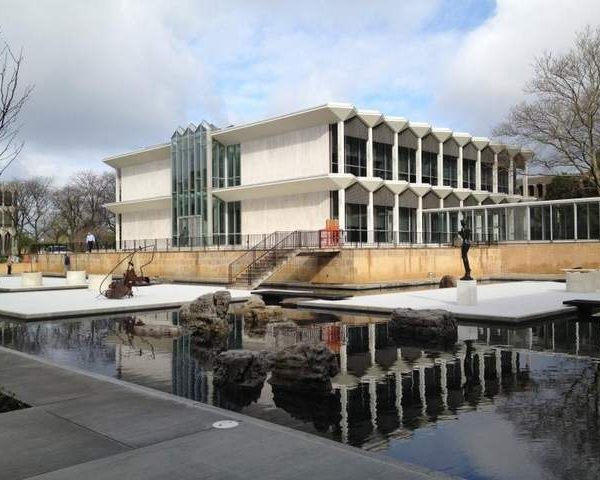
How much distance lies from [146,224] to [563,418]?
182 ft

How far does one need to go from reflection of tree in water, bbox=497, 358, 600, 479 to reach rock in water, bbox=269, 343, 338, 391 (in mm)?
2843

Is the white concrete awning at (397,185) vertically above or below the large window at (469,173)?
below

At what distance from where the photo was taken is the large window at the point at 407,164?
49875 millimetres

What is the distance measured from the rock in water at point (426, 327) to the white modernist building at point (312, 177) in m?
27.2

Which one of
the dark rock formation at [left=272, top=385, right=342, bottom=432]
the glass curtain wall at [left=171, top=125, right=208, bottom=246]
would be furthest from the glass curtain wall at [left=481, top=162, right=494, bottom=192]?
the dark rock formation at [left=272, top=385, right=342, bottom=432]

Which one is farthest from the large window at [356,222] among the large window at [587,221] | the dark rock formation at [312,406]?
the dark rock formation at [312,406]

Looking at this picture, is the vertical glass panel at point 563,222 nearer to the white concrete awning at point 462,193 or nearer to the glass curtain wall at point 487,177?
the white concrete awning at point 462,193

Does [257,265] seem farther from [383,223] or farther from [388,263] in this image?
[383,223]

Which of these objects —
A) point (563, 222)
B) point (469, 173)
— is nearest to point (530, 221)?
point (563, 222)

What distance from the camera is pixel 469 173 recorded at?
2235 inches

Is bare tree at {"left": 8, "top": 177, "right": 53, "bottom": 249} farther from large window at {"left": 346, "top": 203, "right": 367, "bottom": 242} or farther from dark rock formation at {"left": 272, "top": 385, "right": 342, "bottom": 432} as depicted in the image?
dark rock formation at {"left": 272, "top": 385, "right": 342, "bottom": 432}

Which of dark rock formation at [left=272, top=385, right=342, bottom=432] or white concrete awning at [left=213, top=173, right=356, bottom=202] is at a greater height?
white concrete awning at [left=213, top=173, right=356, bottom=202]

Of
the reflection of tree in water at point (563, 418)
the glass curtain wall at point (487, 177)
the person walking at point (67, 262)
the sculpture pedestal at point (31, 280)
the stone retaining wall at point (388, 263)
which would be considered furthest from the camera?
the glass curtain wall at point (487, 177)

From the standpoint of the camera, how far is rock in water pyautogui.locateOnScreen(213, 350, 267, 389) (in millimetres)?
9930
